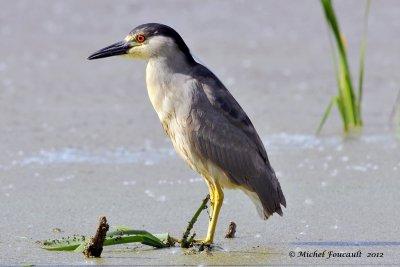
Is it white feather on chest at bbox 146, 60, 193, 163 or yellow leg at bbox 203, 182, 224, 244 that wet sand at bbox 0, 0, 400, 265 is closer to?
yellow leg at bbox 203, 182, 224, 244

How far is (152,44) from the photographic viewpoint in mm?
7379

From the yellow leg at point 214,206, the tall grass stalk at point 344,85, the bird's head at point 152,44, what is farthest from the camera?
the tall grass stalk at point 344,85

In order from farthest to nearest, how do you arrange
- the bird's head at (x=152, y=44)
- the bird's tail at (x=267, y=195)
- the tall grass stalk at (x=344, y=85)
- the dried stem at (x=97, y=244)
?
1. the tall grass stalk at (x=344, y=85)
2. the bird's head at (x=152, y=44)
3. the bird's tail at (x=267, y=195)
4. the dried stem at (x=97, y=244)

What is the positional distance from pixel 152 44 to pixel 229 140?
812mm

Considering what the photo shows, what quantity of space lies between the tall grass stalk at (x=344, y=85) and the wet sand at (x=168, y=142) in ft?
0.73

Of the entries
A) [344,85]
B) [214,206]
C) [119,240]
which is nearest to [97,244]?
[119,240]

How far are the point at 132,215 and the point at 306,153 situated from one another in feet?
8.36

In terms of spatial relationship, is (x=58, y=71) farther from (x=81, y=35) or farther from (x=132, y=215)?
(x=132, y=215)

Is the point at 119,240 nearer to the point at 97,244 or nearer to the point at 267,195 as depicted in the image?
the point at 97,244

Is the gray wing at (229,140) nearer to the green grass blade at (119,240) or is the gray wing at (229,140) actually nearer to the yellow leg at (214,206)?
the yellow leg at (214,206)

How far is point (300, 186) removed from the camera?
8.62 metres

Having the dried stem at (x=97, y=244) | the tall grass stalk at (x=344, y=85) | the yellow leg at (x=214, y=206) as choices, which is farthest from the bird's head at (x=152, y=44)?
the tall grass stalk at (x=344, y=85)

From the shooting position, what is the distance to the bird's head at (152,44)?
7.32m

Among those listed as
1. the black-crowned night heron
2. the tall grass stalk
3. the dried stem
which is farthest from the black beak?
the tall grass stalk
